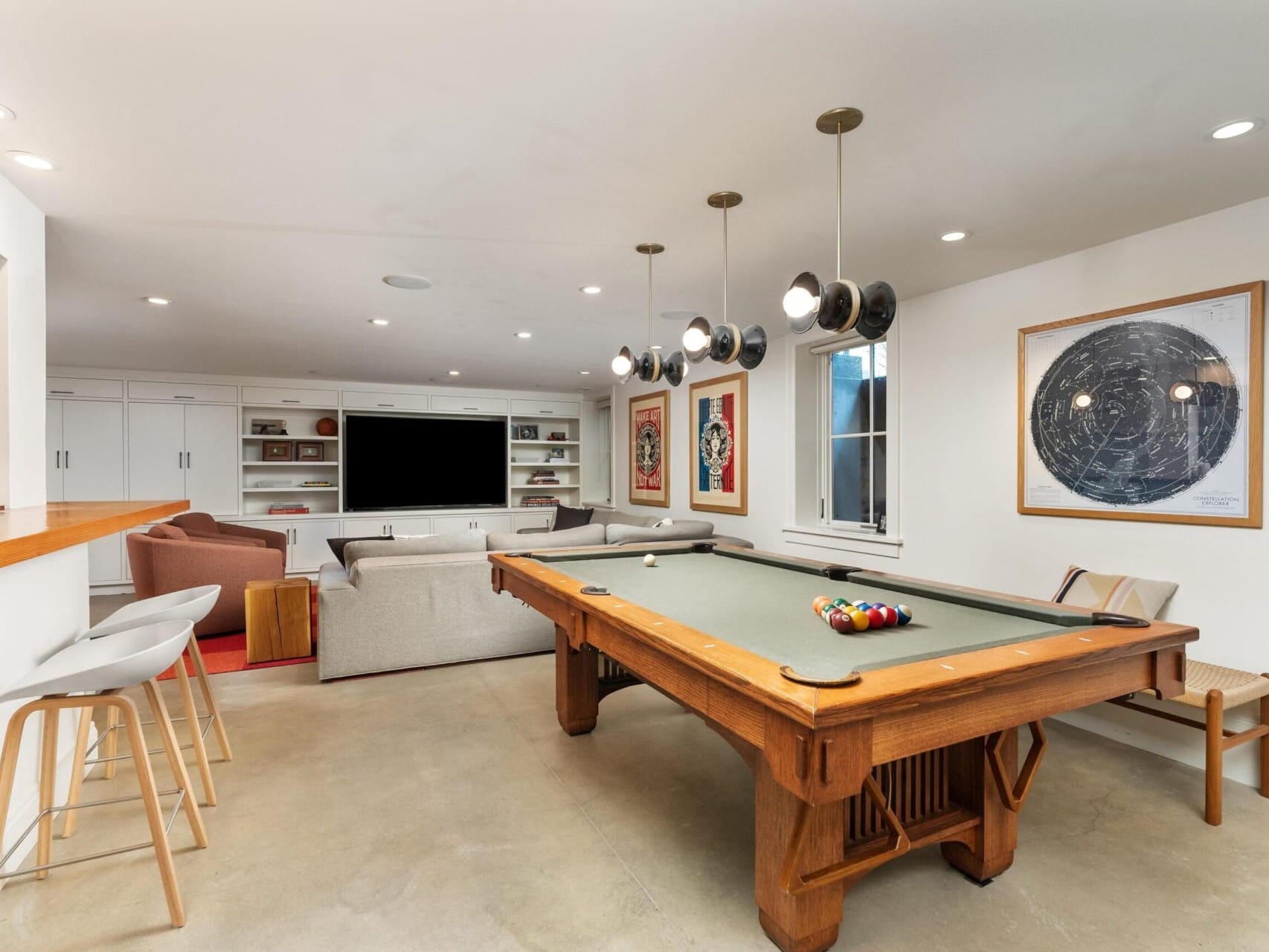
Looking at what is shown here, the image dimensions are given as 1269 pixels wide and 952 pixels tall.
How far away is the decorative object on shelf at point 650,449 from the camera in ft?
21.2

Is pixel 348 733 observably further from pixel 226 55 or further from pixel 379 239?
pixel 226 55

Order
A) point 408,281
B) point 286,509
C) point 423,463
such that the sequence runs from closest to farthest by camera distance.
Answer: point 408,281
point 286,509
point 423,463

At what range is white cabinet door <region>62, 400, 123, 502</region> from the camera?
6168 millimetres

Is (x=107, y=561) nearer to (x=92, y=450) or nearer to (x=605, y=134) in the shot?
(x=92, y=450)

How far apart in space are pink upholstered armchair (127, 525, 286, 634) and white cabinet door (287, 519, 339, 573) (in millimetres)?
1951

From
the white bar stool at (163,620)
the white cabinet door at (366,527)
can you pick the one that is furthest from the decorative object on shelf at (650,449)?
the white bar stool at (163,620)

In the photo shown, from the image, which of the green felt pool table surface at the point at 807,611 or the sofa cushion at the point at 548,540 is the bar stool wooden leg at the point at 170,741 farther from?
the sofa cushion at the point at 548,540

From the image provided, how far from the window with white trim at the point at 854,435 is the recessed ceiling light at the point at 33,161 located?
4003 millimetres

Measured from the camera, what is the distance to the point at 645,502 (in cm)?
685

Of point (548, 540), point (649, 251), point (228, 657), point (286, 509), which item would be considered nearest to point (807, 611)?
point (649, 251)

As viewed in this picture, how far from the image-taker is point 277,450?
7188 millimetres

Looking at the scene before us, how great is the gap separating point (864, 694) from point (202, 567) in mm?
4929

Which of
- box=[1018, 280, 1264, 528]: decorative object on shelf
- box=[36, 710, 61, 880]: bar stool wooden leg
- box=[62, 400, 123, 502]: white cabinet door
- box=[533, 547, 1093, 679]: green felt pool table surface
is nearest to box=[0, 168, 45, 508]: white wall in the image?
box=[36, 710, 61, 880]: bar stool wooden leg

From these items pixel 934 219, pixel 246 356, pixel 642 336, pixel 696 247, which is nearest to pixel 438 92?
pixel 696 247
